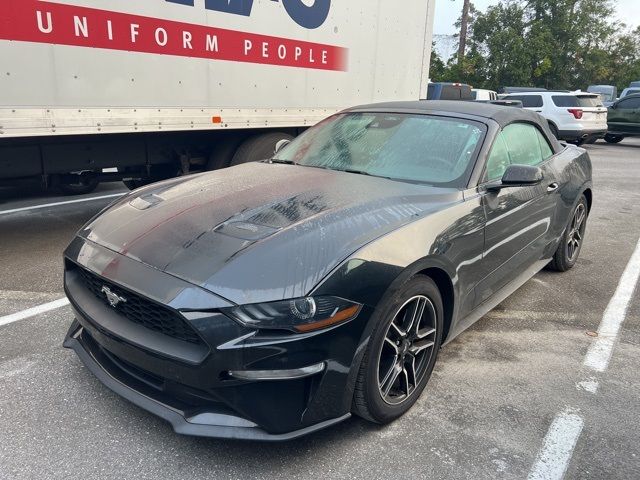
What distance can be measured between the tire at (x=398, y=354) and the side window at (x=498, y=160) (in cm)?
104

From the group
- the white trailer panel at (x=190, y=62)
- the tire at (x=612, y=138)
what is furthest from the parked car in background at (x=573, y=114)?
the white trailer panel at (x=190, y=62)

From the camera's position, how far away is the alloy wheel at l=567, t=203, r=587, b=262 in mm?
4910

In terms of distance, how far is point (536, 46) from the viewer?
102ft

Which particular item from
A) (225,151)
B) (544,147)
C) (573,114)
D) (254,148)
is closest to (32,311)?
(225,151)

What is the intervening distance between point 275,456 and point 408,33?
6867mm

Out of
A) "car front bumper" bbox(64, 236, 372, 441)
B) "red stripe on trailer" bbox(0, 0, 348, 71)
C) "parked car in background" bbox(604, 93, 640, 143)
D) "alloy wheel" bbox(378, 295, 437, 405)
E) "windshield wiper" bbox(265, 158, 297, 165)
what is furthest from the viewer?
"parked car in background" bbox(604, 93, 640, 143)

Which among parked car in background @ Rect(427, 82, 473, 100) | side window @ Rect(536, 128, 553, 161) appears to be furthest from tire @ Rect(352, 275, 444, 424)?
parked car in background @ Rect(427, 82, 473, 100)

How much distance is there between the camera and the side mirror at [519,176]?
316 cm

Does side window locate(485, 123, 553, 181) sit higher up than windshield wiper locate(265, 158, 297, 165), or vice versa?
side window locate(485, 123, 553, 181)

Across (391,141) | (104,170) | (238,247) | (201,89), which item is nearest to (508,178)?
(391,141)

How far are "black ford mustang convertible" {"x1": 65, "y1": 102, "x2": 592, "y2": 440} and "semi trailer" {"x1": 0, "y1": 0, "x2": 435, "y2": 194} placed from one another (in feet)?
6.30

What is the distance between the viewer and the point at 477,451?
2.48 m

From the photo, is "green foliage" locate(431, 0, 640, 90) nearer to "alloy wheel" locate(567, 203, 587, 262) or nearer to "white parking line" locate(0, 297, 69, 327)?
"alloy wheel" locate(567, 203, 587, 262)

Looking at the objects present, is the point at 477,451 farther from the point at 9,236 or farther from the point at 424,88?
the point at 424,88
